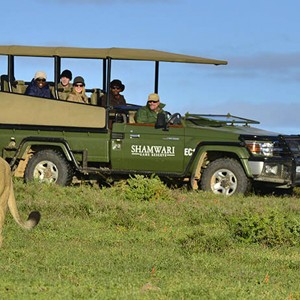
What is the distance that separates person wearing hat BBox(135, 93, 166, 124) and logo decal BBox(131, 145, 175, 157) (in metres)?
0.44

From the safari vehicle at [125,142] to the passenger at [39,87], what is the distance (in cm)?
18

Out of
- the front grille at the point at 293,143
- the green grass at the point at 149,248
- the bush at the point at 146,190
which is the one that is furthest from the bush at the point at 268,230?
the front grille at the point at 293,143

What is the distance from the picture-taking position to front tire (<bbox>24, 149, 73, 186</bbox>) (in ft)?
53.7

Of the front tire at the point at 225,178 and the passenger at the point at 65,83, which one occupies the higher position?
the passenger at the point at 65,83

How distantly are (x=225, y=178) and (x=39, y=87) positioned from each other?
3.51m

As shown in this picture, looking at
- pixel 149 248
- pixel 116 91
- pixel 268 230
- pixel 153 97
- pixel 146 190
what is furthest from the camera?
pixel 116 91

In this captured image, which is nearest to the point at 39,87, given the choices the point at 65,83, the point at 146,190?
the point at 65,83

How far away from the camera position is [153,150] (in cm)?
1595

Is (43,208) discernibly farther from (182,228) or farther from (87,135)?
(87,135)

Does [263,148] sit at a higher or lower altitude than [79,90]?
lower

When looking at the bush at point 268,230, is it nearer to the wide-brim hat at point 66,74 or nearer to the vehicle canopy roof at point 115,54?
the vehicle canopy roof at point 115,54

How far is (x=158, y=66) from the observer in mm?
17219

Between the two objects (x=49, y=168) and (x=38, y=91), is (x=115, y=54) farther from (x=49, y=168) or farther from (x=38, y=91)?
(x=49, y=168)

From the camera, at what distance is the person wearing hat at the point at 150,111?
16109 millimetres
